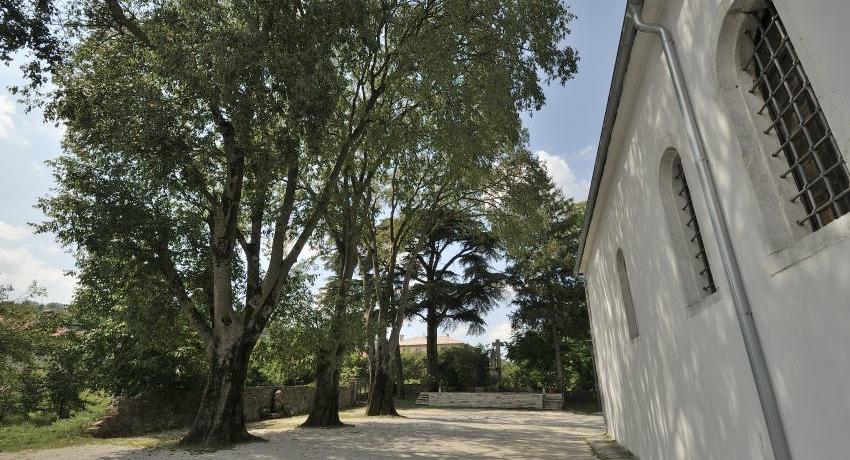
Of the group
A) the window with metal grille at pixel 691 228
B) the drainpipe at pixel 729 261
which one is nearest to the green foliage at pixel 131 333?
the window with metal grille at pixel 691 228

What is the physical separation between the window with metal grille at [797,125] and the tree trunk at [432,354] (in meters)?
28.5

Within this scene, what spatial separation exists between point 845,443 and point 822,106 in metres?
1.82

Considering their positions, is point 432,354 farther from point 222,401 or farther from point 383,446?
point 222,401

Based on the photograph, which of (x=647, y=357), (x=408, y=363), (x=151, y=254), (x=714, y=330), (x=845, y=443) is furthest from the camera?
(x=408, y=363)

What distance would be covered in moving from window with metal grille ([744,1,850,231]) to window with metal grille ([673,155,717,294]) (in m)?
1.60

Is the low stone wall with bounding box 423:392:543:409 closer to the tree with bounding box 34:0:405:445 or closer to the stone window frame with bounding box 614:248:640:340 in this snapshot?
the tree with bounding box 34:0:405:445

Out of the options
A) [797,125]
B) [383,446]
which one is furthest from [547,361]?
[797,125]

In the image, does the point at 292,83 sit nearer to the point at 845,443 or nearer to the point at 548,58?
the point at 548,58

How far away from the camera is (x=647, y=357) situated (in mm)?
6688

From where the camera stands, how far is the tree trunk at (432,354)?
30312 mm

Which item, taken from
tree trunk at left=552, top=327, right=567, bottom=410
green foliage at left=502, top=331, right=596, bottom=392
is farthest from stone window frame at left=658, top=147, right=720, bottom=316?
green foliage at left=502, top=331, right=596, bottom=392

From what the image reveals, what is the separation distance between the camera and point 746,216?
10.7 ft

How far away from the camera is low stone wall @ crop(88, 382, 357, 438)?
38.2 feet

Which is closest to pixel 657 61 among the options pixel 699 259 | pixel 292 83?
pixel 699 259
